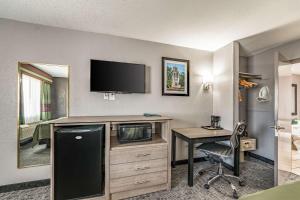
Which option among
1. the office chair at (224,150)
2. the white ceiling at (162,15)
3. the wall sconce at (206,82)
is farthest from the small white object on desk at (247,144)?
the white ceiling at (162,15)

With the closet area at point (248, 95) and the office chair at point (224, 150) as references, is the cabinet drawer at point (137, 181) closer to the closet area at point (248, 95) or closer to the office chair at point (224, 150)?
the office chair at point (224, 150)

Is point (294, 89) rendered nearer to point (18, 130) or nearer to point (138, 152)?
point (138, 152)

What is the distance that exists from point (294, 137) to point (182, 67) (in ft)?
6.76

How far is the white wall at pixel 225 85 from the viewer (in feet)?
8.50

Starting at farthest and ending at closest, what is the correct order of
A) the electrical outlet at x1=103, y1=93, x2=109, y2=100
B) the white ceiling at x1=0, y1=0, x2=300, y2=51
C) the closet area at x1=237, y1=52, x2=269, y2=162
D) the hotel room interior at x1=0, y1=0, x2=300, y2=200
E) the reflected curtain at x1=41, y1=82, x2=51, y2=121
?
1. the closet area at x1=237, y1=52, x2=269, y2=162
2. the electrical outlet at x1=103, y1=93, x2=109, y2=100
3. the reflected curtain at x1=41, y1=82, x2=51, y2=121
4. the hotel room interior at x1=0, y1=0, x2=300, y2=200
5. the white ceiling at x1=0, y1=0, x2=300, y2=51

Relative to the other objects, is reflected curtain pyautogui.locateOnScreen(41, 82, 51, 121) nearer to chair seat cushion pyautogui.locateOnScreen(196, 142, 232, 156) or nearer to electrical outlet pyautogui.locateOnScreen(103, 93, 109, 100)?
electrical outlet pyautogui.locateOnScreen(103, 93, 109, 100)

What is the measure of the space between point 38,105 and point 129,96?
1.35 m

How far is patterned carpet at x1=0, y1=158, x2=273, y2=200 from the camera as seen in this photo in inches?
75.8

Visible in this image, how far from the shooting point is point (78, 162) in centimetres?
173

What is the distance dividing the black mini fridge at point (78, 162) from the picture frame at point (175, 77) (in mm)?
1432

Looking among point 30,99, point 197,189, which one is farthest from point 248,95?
point 30,99

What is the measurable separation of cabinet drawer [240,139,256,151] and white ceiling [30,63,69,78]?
337 cm

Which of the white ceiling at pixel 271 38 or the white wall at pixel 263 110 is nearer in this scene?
the white ceiling at pixel 271 38

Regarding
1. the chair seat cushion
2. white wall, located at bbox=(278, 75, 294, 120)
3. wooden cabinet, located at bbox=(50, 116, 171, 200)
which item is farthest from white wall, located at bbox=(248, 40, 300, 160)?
wooden cabinet, located at bbox=(50, 116, 171, 200)
